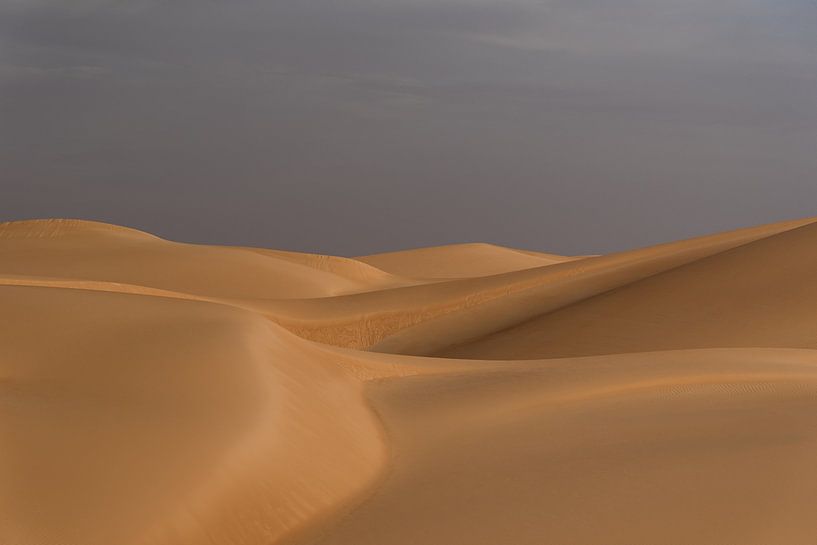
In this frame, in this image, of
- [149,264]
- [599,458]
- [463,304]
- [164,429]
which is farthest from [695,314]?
[149,264]

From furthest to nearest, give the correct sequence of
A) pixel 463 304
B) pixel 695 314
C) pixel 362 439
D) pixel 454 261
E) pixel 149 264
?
pixel 454 261 → pixel 149 264 → pixel 463 304 → pixel 695 314 → pixel 362 439

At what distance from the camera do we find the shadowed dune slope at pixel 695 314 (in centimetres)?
1631

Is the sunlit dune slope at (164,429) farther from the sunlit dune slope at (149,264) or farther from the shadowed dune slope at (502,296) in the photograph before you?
the sunlit dune slope at (149,264)

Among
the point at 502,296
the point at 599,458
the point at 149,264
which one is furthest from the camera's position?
the point at 149,264

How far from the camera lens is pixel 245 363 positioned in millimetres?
7871

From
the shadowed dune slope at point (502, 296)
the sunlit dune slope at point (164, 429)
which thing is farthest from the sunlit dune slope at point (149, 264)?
the sunlit dune slope at point (164, 429)

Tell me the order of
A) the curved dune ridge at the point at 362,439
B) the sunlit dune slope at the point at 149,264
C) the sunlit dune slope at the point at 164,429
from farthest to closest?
the sunlit dune slope at the point at 149,264 → the curved dune ridge at the point at 362,439 → the sunlit dune slope at the point at 164,429

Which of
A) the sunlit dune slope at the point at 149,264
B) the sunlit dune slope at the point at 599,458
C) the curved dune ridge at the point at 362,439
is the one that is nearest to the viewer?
the curved dune ridge at the point at 362,439

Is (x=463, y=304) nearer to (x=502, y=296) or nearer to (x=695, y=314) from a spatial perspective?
(x=502, y=296)

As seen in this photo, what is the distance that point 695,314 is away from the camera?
57.3 feet

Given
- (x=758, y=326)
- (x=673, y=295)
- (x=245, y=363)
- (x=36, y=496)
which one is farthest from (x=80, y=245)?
(x=36, y=496)

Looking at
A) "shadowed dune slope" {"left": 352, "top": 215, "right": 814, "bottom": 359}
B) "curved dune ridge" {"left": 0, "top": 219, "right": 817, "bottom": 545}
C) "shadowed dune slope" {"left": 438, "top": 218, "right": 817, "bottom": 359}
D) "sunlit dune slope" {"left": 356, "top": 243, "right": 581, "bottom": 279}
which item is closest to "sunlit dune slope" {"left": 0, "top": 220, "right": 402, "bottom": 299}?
"shadowed dune slope" {"left": 352, "top": 215, "right": 814, "bottom": 359}

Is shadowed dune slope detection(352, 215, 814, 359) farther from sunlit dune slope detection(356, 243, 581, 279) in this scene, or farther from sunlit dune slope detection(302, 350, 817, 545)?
sunlit dune slope detection(356, 243, 581, 279)

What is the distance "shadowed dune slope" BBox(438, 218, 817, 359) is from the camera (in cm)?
1631
